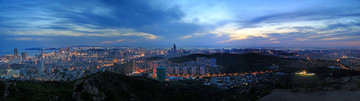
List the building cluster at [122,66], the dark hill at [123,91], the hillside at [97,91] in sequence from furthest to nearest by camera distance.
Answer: the building cluster at [122,66]
the dark hill at [123,91]
the hillside at [97,91]

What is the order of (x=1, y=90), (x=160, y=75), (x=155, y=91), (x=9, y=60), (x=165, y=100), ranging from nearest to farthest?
(x=1, y=90)
(x=165, y=100)
(x=155, y=91)
(x=160, y=75)
(x=9, y=60)

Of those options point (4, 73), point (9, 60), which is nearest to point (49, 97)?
point (4, 73)

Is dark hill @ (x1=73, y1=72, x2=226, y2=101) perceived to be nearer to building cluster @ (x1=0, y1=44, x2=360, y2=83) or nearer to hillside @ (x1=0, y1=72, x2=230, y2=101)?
hillside @ (x1=0, y1=72, x2=230, y2=101)

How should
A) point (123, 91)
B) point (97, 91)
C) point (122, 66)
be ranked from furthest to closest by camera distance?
1. point (122, 66)
2. point (123, 91)
3. point (97, 91)

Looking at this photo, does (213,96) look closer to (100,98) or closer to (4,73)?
(100,98)

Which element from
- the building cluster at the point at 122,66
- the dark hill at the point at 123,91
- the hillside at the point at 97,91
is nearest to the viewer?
the hillside at the point at 97,91

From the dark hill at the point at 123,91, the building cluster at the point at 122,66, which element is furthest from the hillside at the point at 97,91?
the building cluster at the point at 122,66

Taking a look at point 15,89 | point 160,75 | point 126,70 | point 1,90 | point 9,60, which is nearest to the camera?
point 1,90

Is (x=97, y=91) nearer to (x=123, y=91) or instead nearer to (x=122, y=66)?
(x=123, y=91)

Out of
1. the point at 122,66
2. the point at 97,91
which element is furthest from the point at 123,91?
the point at 122,66

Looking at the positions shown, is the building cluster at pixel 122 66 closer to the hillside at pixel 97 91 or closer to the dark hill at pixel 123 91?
the dark hill at pixel 123 91

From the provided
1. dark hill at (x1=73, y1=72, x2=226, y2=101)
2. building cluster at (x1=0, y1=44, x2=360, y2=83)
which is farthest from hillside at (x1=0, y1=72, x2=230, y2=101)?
building cluster at (x1=0, y1=44, x2=360, y2=83)
